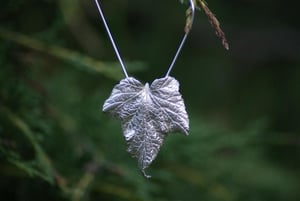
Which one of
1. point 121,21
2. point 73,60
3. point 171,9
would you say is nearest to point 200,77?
point 171,9

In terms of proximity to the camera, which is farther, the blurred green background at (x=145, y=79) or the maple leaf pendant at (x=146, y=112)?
the blurred green background at (x=145, y=79)

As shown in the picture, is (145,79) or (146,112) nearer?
(146,112)

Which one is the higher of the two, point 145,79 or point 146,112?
point 145,79

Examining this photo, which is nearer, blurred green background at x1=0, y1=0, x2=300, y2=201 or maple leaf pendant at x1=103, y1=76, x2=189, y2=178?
maple leaf pendant at x1=103, y1=76, x2=189, y2=178

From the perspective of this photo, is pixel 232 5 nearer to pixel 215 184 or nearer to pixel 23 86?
pixel 215 184
